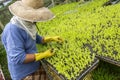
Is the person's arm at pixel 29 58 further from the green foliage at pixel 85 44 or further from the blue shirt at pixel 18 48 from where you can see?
the green foliage at pixel 85 44

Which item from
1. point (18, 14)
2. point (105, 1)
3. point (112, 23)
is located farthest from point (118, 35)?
point (105, 1)

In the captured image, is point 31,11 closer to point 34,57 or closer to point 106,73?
point 34,57

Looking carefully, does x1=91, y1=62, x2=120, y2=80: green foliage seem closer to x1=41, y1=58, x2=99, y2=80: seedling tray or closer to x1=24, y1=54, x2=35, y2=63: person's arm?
x1=41, y1=58, x2=99, y2=80: seedling tray

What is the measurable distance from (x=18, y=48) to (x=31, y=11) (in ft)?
1.54

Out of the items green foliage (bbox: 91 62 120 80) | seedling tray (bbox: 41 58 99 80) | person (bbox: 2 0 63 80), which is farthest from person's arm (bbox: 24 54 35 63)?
green foliage (bbox: 91 62 120 80)

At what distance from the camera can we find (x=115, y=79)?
451cm

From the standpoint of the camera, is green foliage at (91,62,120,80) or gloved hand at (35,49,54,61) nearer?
gloved hand at (35,49,54,61)

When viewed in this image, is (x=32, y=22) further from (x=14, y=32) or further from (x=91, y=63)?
(x=91, y=63)

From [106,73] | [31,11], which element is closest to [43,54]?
[31,11]

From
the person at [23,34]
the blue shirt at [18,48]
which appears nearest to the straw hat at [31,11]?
the person at [23,34]

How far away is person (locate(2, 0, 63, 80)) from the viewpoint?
121 inches

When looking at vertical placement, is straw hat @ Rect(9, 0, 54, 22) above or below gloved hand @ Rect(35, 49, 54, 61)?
above

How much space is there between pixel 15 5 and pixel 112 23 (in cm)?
213

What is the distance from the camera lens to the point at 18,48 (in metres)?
3.09
